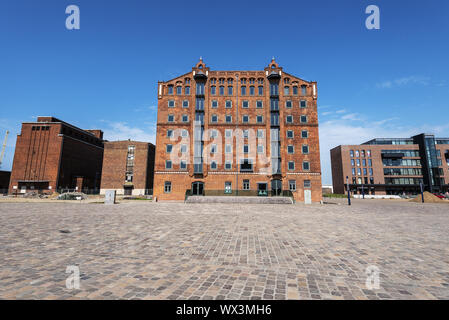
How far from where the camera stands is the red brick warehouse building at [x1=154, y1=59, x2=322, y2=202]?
110ft

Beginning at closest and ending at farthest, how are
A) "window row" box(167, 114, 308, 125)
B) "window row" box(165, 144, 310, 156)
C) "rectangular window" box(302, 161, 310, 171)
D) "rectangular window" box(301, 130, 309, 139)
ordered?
"rectangular window" box(302, 161, 310, 171) → "window row" box(165, 144, 310, 156) → "rectangular window" box(301, 130, 309, 139) → "window row" box(167, 114, 308, 125)

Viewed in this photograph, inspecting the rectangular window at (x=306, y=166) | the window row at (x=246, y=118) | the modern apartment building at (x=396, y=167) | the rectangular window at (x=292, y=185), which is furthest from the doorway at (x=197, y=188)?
the modern apartment building at (x=396, y=167)

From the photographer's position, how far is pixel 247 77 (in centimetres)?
3569

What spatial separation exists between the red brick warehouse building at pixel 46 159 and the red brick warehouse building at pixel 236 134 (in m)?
33.7

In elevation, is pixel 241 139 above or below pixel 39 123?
below

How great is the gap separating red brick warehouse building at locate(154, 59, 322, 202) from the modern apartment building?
4525 cm

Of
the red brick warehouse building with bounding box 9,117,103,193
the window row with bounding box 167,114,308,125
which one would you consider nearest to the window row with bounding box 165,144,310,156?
the window row with bounding box 167,114,308,125

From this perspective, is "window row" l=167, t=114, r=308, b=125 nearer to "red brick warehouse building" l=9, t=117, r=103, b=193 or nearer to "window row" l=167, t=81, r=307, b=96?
"window row" l=167, t=81, r=307, b=96

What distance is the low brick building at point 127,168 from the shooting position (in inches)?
2211
